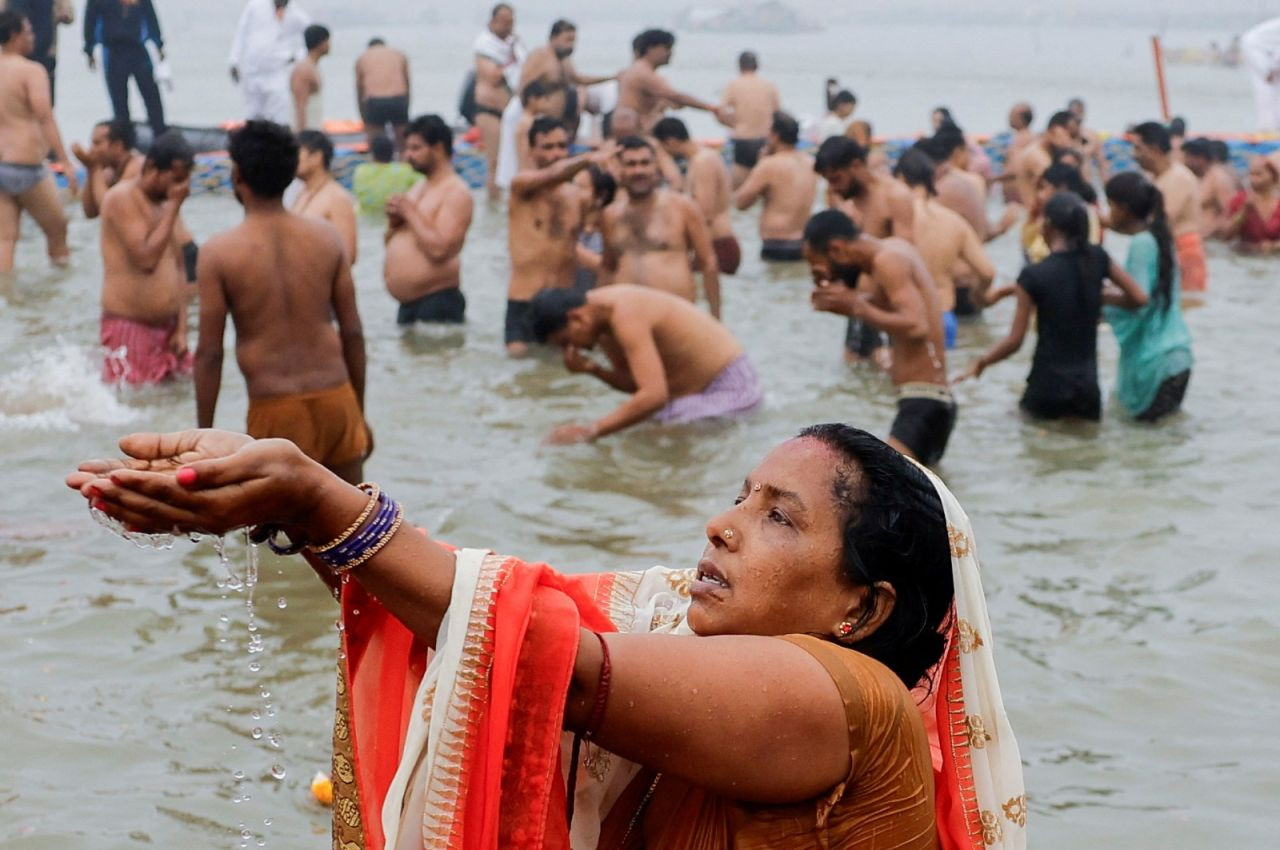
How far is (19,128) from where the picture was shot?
Answer: 1023cm

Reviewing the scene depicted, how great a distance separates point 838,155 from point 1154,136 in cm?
375

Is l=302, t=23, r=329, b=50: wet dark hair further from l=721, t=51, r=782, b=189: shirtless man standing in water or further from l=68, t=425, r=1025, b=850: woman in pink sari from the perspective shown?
l=68, t=425, r=1025, b=850: woman in pink sari

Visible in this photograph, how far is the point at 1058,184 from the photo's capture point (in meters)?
9.60

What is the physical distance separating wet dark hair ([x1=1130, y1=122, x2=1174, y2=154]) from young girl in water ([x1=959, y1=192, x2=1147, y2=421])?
153 inches

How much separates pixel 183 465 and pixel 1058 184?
8.60 meters

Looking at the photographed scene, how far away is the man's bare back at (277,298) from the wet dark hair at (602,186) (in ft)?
12.4

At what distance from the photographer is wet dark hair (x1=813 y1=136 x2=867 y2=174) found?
329 inches

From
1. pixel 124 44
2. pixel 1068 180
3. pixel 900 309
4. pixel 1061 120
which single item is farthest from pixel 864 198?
pixel 124 44

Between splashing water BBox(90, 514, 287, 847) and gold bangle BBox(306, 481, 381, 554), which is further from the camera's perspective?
splashing water BBox(90, 514, 287, 847)

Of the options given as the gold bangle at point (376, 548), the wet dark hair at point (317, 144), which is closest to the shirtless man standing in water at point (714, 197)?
the wet dark hair at point (317, 144)

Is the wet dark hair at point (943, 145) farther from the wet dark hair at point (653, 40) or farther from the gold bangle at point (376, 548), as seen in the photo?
the gold bangle at point (376, 548)

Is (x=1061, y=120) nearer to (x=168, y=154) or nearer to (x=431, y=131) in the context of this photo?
(x=431, y=131)

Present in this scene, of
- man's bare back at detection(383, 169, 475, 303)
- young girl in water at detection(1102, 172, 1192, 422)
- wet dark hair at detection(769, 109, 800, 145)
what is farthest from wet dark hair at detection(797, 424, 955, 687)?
wet dark hair at detection(769, 109, 800, 145)

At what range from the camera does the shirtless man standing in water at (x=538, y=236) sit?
357 inches
